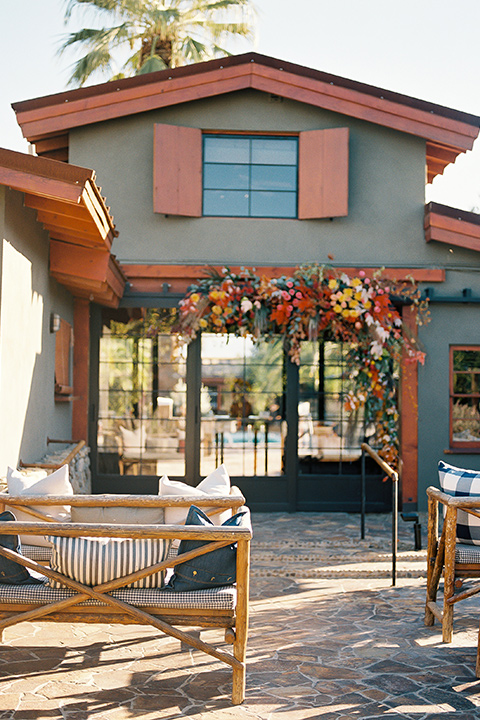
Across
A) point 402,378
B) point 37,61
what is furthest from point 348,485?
point 37,61

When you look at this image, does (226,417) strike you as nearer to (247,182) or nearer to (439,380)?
(439,380)

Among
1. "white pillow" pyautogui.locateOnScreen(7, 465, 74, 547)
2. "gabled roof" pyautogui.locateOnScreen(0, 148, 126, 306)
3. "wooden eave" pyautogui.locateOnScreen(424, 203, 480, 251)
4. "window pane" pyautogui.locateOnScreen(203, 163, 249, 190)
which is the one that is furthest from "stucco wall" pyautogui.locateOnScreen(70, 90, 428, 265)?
"white pillow" pyautogui.locateOnScreen(7, 465, 74, 547)

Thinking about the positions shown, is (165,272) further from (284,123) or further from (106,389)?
(284,123)

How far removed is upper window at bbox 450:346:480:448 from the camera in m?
8.76

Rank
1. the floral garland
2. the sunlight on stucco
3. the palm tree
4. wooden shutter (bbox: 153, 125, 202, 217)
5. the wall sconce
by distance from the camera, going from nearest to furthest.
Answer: the sunlight on stucco < the wall sconce < the floral garland < wooden shutter (bbox: 153, 125, 202, 217) < the palm tree

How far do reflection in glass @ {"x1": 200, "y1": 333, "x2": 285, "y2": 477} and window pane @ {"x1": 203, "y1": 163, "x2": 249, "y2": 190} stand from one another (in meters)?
1.74

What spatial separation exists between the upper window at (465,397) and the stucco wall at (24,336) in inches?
177

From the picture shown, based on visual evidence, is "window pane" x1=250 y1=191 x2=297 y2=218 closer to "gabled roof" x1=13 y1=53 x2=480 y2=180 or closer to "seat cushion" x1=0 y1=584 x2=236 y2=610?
"gabled roof" x1=13 y1=53 x2=480 y2=180

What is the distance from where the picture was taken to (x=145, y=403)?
8.78 meters

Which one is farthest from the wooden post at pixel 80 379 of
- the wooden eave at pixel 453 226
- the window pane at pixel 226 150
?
the wooden eave at pixel 453 226

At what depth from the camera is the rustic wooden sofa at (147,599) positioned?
366 cm

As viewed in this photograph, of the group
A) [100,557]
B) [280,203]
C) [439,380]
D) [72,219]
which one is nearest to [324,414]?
[439,380]

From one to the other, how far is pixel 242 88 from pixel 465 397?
4.36 metres

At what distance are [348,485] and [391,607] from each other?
3447mm
